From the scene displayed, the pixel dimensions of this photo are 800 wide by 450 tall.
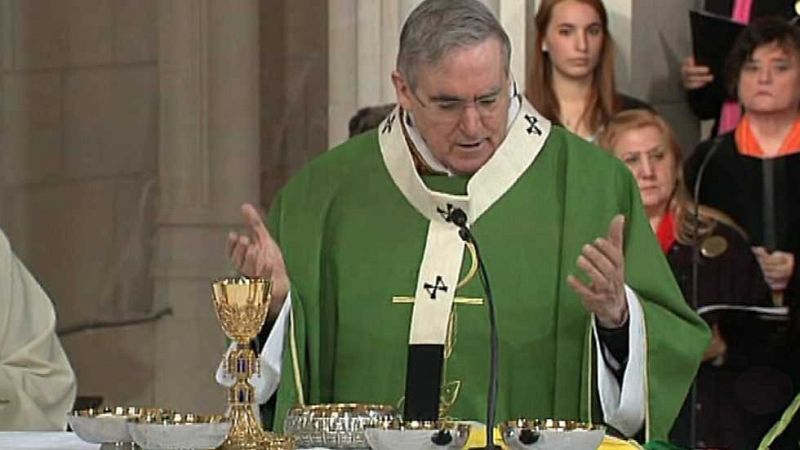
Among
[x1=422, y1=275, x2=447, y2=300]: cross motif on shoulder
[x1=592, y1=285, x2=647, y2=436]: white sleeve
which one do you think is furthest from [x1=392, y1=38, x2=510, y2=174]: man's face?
[x1=592, y1=285, x2=647, y2=436]: white sleeve

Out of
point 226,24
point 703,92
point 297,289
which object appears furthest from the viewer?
point 226,24

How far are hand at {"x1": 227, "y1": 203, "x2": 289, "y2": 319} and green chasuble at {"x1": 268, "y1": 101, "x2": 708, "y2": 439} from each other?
0.23 m

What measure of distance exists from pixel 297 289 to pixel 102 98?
360 centimetres

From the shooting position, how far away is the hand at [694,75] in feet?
23.5

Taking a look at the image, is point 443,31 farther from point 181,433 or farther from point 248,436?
point 181,433

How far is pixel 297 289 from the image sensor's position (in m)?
4.79

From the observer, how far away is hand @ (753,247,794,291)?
264 inches

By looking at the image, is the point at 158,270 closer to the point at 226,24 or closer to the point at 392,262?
the point at 226,24

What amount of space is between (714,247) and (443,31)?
2348mm

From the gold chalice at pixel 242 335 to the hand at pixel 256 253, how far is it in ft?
1.46

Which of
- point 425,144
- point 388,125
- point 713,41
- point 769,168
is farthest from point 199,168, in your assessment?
point 425,144

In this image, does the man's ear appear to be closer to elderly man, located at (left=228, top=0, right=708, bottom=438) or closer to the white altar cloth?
elderly man, located at (left=228, top=0, right=708, bottom=438)

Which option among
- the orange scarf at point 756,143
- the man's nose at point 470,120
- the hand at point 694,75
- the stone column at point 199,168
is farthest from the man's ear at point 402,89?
the stone column at point 199,168

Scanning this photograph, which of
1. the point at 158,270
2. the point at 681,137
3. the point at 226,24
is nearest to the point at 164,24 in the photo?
the point at 226,24
